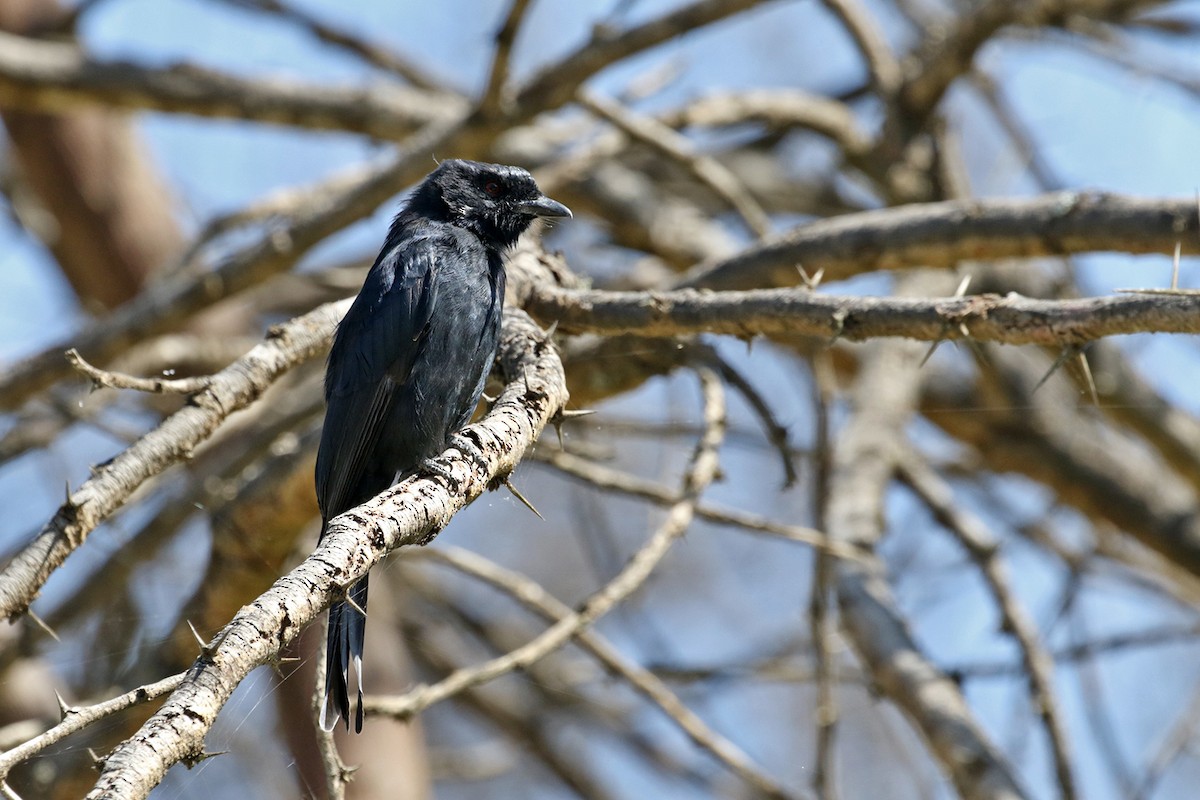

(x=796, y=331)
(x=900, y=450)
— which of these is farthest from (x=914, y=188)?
(x=796, y=331)

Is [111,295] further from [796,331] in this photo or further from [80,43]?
[796,331]

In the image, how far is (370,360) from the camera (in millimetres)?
3611

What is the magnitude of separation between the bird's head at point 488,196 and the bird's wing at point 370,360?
54cm

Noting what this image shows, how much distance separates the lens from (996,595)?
461 centimetres

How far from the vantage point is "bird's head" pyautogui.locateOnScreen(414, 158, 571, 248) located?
14.0 ft

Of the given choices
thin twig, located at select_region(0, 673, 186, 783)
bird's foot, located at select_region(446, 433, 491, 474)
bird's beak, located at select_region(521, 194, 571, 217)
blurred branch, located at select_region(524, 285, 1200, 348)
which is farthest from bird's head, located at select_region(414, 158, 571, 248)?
thin twig, located at select_region(0, 673, 186, 783)

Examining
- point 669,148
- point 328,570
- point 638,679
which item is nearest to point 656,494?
point 638,679

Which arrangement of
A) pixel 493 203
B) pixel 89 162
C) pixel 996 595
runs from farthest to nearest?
pixel 89 162 → pixel 996 595 → pixel 493 203

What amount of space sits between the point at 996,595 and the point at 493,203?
2.43 meters

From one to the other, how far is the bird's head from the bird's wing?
0.54 m

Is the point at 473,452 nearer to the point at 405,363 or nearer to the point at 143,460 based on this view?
the point at 143,460

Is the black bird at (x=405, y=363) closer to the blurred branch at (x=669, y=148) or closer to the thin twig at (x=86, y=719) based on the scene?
the blurred branch at (x=669, y=148)

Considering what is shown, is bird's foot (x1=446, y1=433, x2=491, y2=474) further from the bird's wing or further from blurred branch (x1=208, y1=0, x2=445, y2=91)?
blurred branch (x1=208, y1=0, x2=445, y2=91)

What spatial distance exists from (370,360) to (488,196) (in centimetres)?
100
